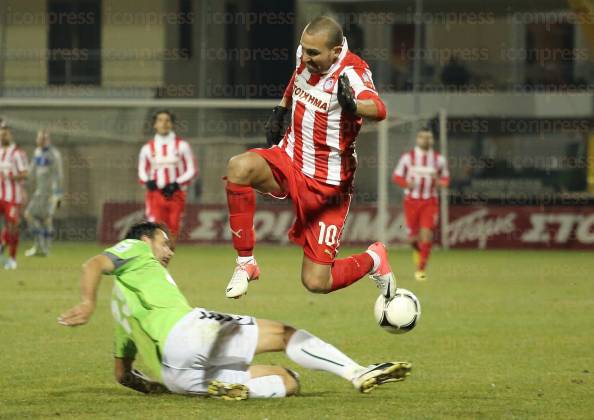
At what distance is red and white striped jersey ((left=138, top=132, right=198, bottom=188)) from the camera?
685 inches

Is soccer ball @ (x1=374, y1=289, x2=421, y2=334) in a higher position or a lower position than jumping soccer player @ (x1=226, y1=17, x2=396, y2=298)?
lower

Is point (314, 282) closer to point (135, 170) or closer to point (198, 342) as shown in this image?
point (198, 342)

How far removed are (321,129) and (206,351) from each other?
6.47 ft

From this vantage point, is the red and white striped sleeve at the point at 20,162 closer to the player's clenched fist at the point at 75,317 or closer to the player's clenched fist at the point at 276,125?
the player's clenched fist at the point at 276,125

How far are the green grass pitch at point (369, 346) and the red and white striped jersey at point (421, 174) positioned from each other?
137cm

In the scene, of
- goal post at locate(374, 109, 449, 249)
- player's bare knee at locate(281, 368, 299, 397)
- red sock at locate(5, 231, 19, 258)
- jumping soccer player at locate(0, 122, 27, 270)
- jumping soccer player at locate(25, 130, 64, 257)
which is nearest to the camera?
player's bare knee at locate(281, 368, 299, 397)

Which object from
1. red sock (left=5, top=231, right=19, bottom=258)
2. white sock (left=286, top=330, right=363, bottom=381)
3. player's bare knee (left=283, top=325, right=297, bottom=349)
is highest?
player's bare knee (left=283, top=325, right=297, bottom=349)

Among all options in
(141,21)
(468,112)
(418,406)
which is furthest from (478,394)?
(141,21)

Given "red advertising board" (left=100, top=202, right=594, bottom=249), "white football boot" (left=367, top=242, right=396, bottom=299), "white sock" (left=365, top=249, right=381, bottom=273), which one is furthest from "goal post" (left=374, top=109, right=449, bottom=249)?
"white sock" (left=365, top=249, right=381, bottom=273)

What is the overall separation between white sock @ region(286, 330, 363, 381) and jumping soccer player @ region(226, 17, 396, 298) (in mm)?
808

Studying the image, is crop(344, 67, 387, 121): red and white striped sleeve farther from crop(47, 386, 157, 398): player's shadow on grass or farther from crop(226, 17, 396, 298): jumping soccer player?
crop(47, 386, 157, 398): player's shadow on grass

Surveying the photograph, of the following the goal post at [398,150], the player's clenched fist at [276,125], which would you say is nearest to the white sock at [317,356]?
the player's clenched fist at [276,125]

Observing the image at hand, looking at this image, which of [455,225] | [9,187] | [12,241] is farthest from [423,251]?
[455,225]

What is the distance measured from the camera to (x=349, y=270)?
28.3 feet
